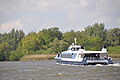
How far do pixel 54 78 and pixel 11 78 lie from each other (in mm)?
6972

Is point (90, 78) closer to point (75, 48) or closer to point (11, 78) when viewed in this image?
point (11, 78)

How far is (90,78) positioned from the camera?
56.9 meters

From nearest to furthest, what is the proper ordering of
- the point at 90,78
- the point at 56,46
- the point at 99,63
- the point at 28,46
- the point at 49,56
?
the point at 90,78, the point at 99,63, the point at 49,56, the point at 56,46, the point at 28,46

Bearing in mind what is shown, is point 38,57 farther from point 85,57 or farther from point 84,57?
point 85,57

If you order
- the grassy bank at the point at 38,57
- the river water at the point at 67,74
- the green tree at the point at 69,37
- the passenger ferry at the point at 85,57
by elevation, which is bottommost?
the river water at the point at 67,74

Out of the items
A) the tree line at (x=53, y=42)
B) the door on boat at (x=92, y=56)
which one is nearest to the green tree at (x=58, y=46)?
the tree line at (x=53, y=42)

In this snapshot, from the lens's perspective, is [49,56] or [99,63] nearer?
[99,63]

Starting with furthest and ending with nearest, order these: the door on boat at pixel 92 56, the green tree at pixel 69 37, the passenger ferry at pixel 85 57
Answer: the green tree at pixel 69 37 → the door on boat at pixel 92 56 → the passenger ferry at pixel 85 57

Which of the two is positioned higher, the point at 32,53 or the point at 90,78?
the point at 32,53

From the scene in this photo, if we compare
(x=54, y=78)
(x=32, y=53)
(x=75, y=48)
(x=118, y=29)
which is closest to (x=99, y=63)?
(x=75, y=48)

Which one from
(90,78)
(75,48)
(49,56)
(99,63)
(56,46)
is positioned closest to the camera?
(90,78)

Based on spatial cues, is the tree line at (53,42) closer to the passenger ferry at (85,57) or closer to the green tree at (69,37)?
the green tree at (69,37)

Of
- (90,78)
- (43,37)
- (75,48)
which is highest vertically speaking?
(43,37)

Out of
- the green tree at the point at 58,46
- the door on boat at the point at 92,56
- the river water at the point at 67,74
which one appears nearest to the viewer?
the river water at the point at 67,74
